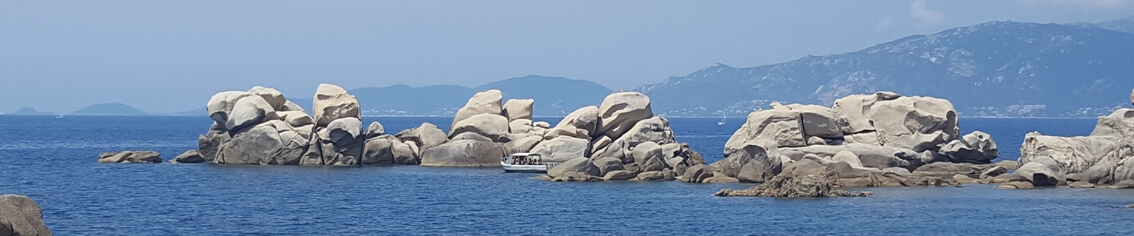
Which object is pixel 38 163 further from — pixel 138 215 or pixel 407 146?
pixel 138 215

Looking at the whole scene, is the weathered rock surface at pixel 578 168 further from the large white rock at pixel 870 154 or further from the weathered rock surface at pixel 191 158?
the weathered rock surface at pixel 191 158

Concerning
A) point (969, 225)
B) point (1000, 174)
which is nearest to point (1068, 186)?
point (1000, 174)

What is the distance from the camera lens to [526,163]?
69.9m

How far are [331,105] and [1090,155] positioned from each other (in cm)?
4308

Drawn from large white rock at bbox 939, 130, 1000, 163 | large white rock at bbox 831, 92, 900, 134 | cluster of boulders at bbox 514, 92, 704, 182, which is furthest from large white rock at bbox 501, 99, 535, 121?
large white rock at bbox 939, 130, 1000, 163

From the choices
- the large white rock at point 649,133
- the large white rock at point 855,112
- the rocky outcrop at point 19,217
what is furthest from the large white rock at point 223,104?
the rocky outcrop at point 19,217

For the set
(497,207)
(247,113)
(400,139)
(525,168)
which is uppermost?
(247,113)

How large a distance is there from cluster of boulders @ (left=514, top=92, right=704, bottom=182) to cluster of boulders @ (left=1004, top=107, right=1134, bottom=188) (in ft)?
55.7

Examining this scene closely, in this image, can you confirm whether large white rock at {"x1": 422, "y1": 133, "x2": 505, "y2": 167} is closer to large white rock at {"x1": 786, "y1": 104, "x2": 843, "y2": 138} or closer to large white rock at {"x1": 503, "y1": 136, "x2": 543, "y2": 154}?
large white rock at {"x1": 503, "y1": 136, "x2": 543, "y2": 154}

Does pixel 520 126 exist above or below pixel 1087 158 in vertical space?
above

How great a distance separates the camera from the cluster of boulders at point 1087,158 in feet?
191

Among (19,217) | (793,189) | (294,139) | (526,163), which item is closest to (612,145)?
(526,163)

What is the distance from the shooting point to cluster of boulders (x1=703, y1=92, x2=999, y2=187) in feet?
199

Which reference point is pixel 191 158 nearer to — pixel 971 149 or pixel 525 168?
pixel 525 168
